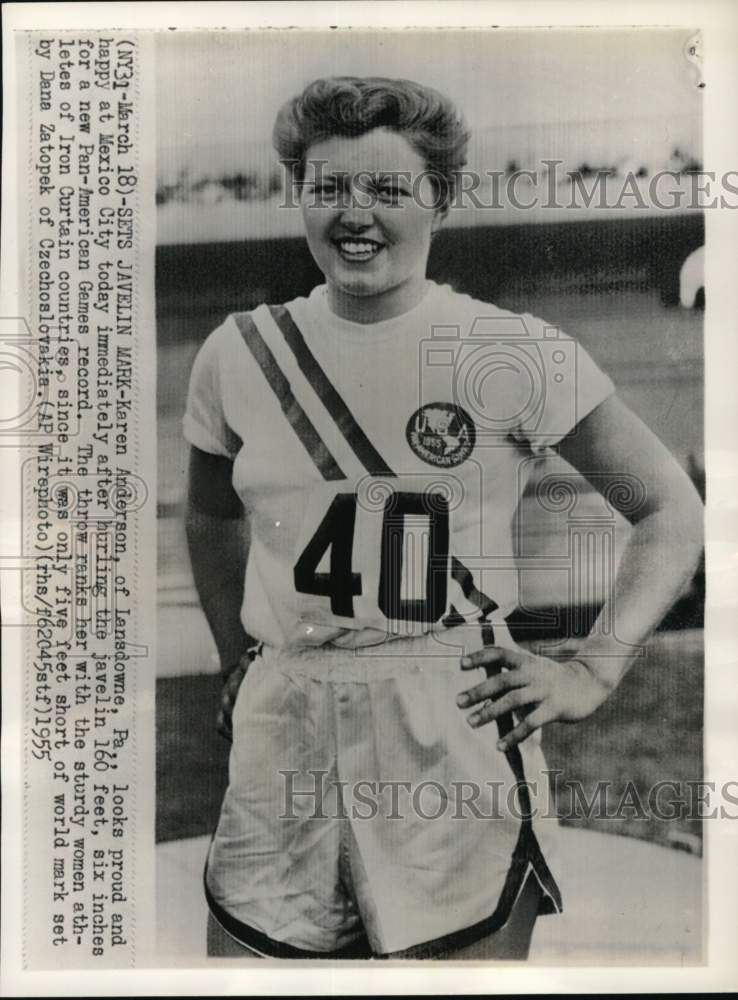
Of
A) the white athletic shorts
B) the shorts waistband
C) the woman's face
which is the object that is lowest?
the white athletic shorts

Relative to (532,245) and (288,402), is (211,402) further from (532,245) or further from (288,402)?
(532,245)

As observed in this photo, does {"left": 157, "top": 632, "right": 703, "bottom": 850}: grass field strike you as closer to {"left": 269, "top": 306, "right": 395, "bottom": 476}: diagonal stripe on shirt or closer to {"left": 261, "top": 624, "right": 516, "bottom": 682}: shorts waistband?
{"left": 261, "top": 624, "right": 516, "bottom": 682}: shorts waistband

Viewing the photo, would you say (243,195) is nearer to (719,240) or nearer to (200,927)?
(719,240)

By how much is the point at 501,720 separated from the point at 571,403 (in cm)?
30

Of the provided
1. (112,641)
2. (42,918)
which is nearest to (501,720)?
(112,641)

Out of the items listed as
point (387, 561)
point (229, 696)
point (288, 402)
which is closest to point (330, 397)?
point (288, 402)

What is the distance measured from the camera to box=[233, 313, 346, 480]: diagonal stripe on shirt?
1009mm

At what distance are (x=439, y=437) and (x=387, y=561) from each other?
0.13m

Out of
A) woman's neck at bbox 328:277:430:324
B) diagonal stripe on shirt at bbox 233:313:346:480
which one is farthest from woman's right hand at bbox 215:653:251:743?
woman's neck at bbox 328:277:430:324

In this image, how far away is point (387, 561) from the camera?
1005 mm

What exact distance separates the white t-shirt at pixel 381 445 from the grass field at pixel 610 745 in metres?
0.11

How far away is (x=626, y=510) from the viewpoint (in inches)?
40.1

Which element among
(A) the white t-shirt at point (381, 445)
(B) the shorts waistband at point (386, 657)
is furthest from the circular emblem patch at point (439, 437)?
(B) the shorts waistband at point (386, 657)

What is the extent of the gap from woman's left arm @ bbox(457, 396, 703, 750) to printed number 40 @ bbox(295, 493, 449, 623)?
8cm
